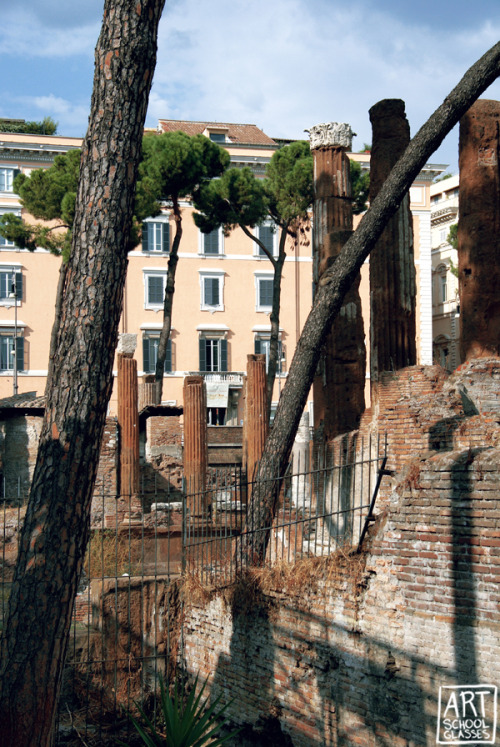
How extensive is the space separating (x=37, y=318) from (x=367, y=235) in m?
26.3

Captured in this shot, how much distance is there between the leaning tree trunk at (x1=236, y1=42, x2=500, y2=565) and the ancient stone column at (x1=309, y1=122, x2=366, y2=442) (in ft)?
12.3

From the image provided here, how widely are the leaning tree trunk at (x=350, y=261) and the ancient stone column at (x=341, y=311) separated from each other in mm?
3745

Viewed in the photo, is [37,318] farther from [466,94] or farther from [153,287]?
[466,94]

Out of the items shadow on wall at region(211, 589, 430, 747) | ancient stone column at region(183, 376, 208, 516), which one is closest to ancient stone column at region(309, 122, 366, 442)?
ancient stone column at region(183, 376, 208, 516)

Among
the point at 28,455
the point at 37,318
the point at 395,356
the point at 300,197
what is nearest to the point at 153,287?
the point at 37,318

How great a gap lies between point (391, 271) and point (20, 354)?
23266 millimetres

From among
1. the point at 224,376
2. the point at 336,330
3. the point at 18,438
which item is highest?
the point at 336,330

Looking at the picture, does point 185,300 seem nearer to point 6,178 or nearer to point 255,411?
point 6,178

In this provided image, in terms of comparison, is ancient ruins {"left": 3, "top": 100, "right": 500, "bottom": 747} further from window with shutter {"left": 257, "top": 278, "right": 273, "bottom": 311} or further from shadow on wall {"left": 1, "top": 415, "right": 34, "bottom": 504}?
window with shutter {"left": 257, "top": 278, "right": 273, "bottom": 311}

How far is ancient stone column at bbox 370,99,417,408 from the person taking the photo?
42.0ft

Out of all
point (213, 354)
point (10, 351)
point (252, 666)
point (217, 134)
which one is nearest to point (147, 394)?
point (213, 354)

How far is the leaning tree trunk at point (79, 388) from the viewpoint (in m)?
5.15

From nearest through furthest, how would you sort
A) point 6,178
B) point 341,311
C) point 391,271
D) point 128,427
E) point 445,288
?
point 391,271, point 341,311, point 128,427, point 6,178, point 445,288

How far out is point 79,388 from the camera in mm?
5344
